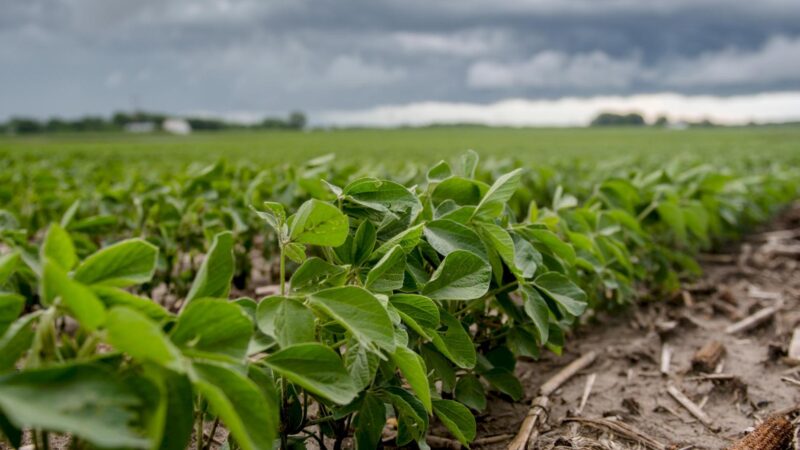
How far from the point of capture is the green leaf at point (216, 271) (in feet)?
3.05

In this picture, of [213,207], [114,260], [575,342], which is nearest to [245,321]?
[114,260]

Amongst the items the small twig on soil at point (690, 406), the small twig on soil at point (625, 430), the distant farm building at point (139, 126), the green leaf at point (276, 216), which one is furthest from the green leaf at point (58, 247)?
the distant farm building at point (139, 126)

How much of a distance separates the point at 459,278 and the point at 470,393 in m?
0.53

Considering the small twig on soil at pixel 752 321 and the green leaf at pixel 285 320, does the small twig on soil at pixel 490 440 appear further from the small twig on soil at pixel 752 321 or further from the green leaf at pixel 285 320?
the small twig on soil at pixel 752 321

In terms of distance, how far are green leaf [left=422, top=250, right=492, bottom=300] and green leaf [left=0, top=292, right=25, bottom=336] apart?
764 mm

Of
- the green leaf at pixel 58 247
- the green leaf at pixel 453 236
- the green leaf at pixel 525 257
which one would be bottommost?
the green leaf at pixel 525 257

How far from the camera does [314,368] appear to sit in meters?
0.98

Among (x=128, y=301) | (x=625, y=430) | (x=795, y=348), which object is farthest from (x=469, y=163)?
(x=795, y=348)

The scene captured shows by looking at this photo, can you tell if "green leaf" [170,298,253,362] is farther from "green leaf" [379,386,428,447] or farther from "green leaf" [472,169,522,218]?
"green leaf" [472,169,522,218]

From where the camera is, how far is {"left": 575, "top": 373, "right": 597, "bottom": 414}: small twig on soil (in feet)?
6.95

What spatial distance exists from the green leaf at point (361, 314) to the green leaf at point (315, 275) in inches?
3.9

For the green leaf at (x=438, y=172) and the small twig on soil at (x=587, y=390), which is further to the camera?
the small twig on soil at (x=587, y=390)

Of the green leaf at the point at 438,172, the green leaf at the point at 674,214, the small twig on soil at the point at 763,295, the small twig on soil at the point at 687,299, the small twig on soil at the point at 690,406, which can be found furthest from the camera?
the small twig on soil at the point at 763,295

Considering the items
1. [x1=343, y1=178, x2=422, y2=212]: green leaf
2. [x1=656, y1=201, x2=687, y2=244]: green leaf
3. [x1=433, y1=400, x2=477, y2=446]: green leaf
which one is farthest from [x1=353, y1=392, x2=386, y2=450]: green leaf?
[x1=656, y1=201, x2=687, y2=244]: green leaf
